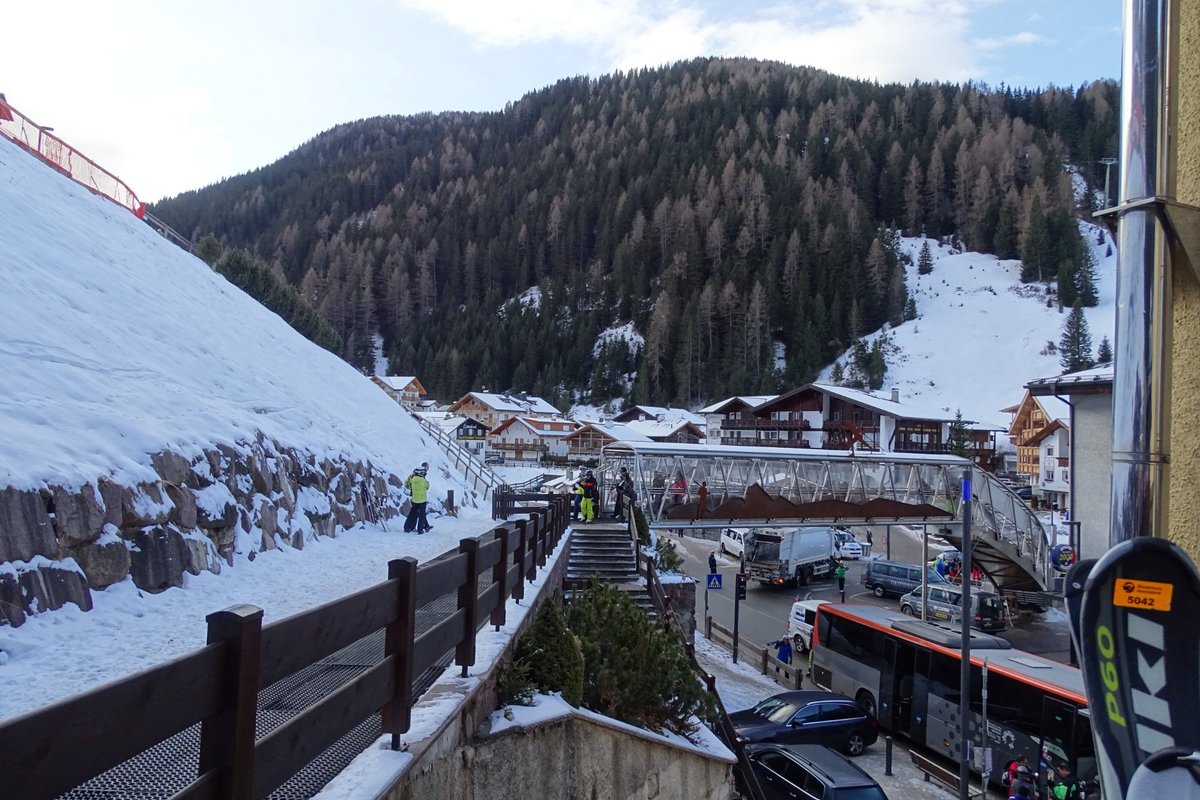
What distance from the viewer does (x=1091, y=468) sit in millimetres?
23438

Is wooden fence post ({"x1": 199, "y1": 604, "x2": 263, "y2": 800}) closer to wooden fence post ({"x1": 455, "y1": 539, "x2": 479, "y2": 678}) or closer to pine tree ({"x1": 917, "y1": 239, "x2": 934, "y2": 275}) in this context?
wooden fence post ({"x1": 455, "y1": 539, "x2": 479, "y2": 678})

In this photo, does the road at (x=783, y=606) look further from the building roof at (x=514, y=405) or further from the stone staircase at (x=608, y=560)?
the building roof at (x=514, y=405)

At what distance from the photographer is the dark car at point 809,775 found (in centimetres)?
1198

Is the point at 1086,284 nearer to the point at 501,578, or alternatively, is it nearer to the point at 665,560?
the point at 665,560

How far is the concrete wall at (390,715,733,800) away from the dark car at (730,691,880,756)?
24.6 feet

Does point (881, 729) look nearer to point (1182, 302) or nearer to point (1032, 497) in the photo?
point (1182, 302)

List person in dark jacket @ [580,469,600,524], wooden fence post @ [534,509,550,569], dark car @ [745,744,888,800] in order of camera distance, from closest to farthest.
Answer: wooden fence post @ [534,509,550,569]
dark car @ [745,744,888,800]
person in dark jacket @ [580,469,600,524]

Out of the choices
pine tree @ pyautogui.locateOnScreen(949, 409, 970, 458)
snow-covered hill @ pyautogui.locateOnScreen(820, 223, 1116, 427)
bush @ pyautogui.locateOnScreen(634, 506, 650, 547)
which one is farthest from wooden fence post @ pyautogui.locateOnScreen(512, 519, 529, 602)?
snow-covered hill @ pyautogui.locateOnScreen(820, 223, 1116, 427)

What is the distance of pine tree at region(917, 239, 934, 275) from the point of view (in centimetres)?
11388

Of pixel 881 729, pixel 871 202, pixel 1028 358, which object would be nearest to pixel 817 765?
pixel 881 729

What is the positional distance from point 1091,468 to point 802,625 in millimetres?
10155

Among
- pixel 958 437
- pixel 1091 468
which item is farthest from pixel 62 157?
pixel 958 437

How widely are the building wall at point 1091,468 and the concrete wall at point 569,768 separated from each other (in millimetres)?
19670

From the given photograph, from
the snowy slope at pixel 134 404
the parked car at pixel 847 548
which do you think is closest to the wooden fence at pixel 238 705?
the snowy slope at pixel 134 404
